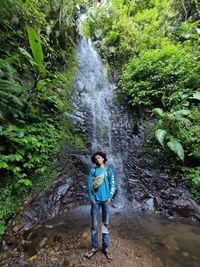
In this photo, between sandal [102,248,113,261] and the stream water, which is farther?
the stream water

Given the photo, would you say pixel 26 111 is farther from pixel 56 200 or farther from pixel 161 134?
pixel 161 134

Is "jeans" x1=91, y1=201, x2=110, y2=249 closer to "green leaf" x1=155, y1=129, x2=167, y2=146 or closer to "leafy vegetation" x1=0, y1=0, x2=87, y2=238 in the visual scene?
"leafy vegetation" x1=0, y1=0, x2=87, y2=238

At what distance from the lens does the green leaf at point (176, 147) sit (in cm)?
525

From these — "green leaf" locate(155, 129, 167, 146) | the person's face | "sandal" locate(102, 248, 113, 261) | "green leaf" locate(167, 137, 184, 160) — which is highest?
"green leaf" locate(155, 129, 167, 146)

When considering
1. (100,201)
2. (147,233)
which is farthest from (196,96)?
(100,201)

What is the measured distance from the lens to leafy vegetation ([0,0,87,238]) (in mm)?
3859

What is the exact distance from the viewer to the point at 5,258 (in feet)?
9.62

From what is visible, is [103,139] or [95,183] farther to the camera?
[103,139]

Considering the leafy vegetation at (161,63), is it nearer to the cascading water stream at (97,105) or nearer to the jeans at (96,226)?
the cascading water stream at (97,105)

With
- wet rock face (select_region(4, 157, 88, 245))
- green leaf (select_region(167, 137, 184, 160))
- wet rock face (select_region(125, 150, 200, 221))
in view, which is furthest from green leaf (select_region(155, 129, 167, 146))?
wet rock face (select_region(4, 157, 88, 245))

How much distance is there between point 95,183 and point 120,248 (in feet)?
4.27

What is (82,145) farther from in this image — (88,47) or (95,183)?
(88,47)

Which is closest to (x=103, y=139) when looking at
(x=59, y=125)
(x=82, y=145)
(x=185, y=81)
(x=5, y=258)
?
(x=82, y=145)

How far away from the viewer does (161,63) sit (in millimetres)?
7348
